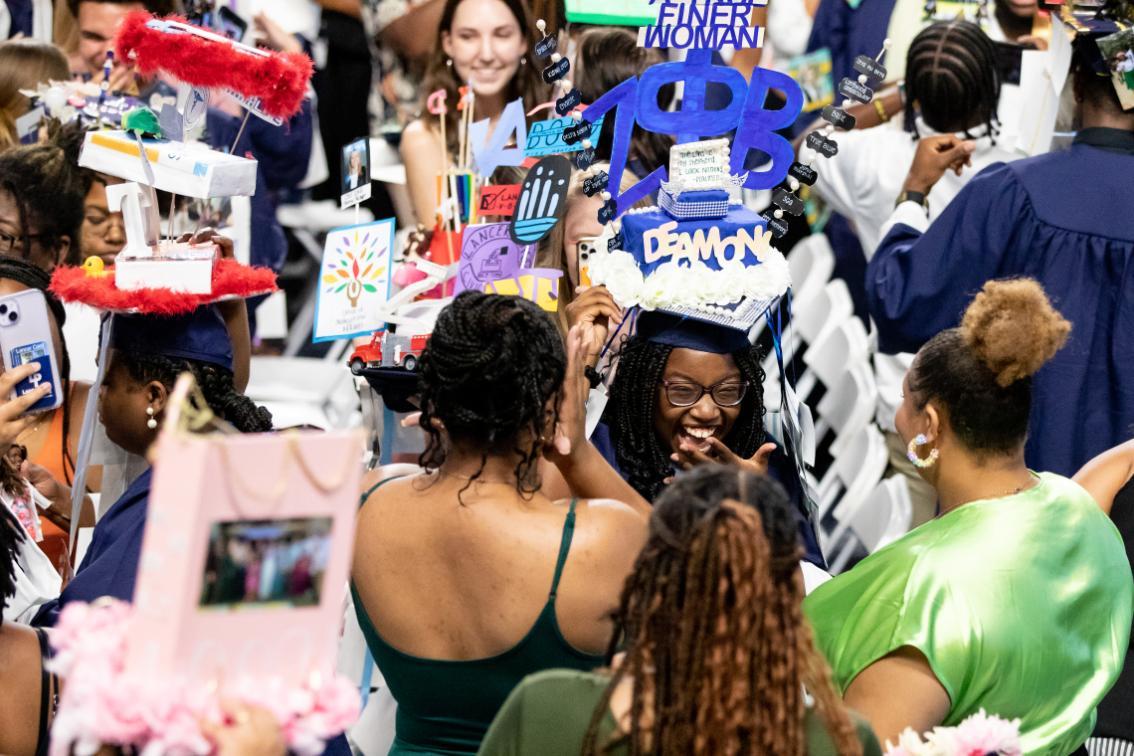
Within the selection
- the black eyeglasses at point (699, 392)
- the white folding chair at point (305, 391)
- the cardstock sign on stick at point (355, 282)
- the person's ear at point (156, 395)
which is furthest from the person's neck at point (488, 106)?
the person's ear at point (156, 395)

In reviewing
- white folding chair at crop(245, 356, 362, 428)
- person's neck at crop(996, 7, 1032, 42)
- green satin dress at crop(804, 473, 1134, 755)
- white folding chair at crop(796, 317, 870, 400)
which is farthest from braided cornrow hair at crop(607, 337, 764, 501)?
person's neck at crop(996, 7, 1032, 42)

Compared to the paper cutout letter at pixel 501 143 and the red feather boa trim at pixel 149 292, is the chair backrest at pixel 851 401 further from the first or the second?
the red feather boa trim at pixel 149 292

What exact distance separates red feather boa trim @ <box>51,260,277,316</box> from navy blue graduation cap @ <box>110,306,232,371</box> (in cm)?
3

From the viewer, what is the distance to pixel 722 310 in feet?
11.1

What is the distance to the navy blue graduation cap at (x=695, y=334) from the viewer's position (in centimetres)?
344

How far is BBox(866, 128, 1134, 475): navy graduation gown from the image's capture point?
167 inches

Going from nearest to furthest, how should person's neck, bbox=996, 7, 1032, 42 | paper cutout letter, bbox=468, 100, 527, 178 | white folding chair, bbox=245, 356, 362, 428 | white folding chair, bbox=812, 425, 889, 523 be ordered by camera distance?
1. paper cutout letter, bbox=468, 100, 527, 178
2. white folding chair, bbox=812, 425, 889, 523
3. white folding chair, bbox=245, 356, 362, 428
4. person's neck, bbox=996, 7, 1032, 42

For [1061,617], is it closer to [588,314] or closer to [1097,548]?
[1097,548]

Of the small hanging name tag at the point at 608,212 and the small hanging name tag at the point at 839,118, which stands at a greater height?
the small hanging name tag at the point at 839,118

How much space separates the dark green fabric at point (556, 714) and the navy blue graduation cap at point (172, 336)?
1.49 m

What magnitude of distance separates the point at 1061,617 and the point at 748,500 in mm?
1100

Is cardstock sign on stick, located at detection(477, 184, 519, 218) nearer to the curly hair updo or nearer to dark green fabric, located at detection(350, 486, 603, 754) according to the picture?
the curly hair updo

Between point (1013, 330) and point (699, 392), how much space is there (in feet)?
2.58

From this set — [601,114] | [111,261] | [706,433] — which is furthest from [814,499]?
[111,261]
